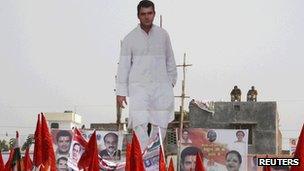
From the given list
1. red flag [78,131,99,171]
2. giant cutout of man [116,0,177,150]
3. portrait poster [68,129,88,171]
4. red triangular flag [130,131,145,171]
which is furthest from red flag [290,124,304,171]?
portrait poster [68,129,88,171]

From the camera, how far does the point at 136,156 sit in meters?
6.64

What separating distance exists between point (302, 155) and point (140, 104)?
1561mm

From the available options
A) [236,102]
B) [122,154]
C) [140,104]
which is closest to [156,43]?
[140,104]

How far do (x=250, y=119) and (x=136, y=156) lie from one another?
26.9 meters

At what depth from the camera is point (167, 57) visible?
22.0 ft

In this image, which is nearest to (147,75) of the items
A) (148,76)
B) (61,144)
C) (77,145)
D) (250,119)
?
(148,76)

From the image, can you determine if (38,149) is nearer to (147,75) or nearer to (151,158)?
(151,158)

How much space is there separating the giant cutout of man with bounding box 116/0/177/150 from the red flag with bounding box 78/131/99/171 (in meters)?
1.09

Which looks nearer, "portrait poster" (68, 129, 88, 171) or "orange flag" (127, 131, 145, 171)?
"orange flag" (127, 131, 145, 171)

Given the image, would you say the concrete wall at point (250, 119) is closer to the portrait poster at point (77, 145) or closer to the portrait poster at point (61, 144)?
the portrait poster at point (61, 144)

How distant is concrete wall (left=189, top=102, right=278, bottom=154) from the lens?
107 feet

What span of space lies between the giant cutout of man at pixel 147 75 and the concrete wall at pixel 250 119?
2637cm

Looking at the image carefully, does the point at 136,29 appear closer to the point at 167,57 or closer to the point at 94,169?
the point at 167,57

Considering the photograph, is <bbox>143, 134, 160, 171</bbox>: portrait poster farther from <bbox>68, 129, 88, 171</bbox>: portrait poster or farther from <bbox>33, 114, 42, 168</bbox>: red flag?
<bbox>68, 129, 88, 171</bbox>: portrait poster
